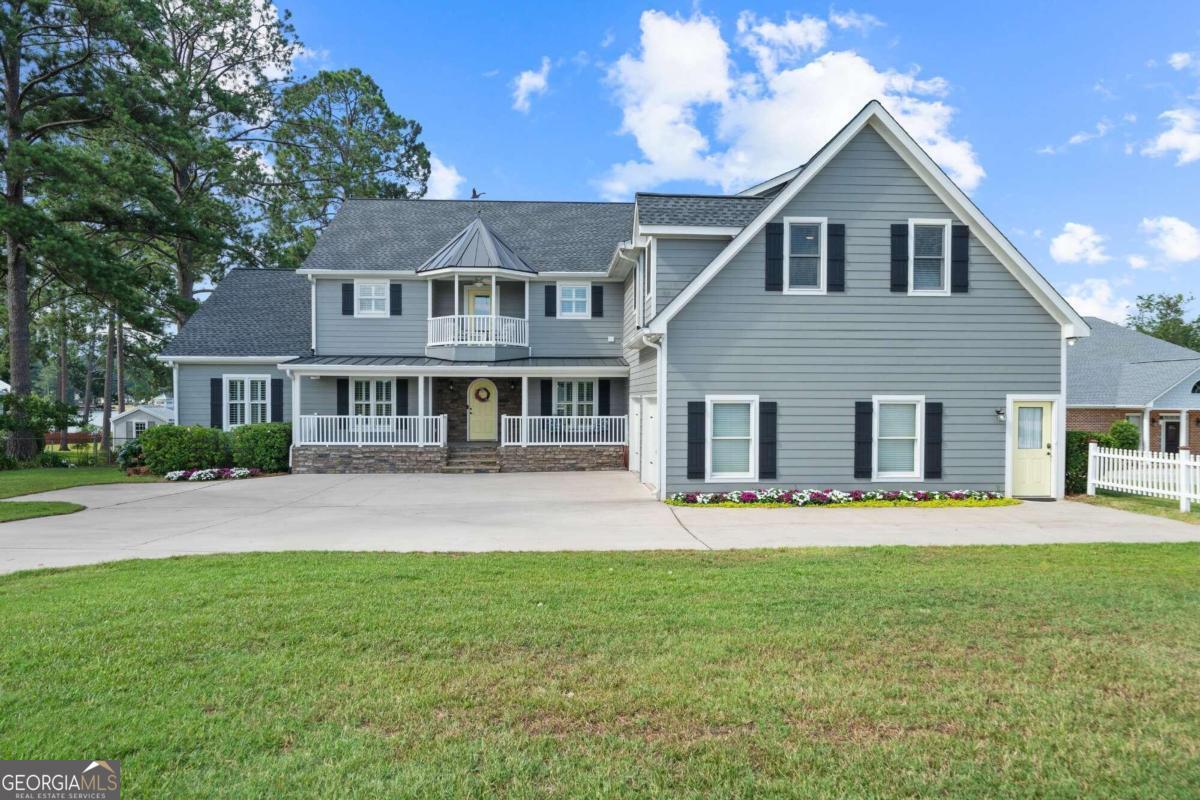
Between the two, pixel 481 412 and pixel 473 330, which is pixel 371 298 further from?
pixel 481 412

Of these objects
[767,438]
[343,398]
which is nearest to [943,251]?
[767,438]

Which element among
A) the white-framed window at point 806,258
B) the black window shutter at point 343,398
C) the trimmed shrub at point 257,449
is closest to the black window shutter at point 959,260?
the white-framed window at point 806,258

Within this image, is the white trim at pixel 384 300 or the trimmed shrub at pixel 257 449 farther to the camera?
the white trim at pixel 384 300

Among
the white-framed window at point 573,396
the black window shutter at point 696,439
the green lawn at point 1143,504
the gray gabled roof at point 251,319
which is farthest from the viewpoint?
the gray gabled roof at point 251,319

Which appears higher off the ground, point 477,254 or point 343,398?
point 477,254

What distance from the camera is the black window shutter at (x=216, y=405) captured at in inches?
833

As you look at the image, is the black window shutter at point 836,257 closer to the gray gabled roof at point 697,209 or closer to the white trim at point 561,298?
the gray gabled roof at point 697,209

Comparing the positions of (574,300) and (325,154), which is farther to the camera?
(325,154)

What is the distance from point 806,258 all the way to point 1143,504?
26.5ft

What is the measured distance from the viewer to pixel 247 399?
2134cm

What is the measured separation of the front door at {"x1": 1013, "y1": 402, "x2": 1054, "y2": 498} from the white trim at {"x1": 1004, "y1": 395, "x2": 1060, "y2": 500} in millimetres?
53

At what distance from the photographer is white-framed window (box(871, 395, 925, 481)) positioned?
1383 centimetres

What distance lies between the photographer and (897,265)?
13742mm

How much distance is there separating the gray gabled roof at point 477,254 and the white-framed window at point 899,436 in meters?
11.5
